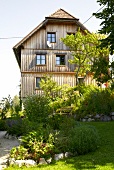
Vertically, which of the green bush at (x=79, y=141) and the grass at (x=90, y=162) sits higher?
the green bush at (x=79, y=141)

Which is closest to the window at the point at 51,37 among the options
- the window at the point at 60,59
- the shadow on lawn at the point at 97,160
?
the window at the point at 60,59

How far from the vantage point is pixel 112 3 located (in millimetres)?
10797

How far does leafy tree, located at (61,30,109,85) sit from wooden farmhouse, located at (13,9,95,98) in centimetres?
180

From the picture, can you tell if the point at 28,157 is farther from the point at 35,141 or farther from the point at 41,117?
the point at 41,117

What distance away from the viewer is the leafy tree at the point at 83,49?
27203 mm

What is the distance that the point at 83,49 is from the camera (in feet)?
93.6

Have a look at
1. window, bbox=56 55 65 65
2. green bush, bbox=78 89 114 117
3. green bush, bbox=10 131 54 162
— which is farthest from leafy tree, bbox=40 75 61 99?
green bush, bbox=10 131 54 162

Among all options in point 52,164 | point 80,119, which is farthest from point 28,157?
point 80,119

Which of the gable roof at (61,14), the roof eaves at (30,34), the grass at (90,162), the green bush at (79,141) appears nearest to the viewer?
the grass at (90,162)

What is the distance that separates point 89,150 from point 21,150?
220cm

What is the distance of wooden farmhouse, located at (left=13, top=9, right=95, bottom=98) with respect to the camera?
29875 mm

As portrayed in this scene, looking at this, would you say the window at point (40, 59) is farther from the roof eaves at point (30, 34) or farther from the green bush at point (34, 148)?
the green bush at point (34, 148)

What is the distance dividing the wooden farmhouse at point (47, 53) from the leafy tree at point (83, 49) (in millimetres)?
1798

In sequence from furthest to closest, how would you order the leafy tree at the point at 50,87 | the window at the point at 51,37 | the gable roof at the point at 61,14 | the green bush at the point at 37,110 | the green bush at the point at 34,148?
the window at the point at 51,37, the gable roof at the point at 61,14, the leafy tree at the point at 50,87, the green bush at the point at 37,110, the green bush at the point at 34,148
